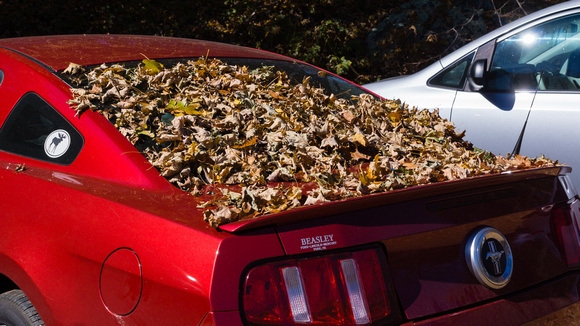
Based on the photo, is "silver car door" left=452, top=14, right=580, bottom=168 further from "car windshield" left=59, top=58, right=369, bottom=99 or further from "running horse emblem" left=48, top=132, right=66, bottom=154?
"running horse emblem" left=48, top=132, right=66, bottom=154

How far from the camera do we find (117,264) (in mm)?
1843

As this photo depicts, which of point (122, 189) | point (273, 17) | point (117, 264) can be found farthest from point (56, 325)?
point (273, 17)

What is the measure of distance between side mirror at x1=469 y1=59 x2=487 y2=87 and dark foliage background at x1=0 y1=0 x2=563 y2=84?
573cm

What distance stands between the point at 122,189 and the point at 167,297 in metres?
0.51

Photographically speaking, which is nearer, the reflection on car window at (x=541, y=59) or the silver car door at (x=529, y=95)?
the silver car door at (x=529, y=95)

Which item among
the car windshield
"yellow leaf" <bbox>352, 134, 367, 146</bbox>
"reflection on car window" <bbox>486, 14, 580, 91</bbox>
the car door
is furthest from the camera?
"reflection on car window" <bbox>486, 14, 580, 91</bbox>

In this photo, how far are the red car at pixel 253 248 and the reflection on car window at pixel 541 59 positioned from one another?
6.50 feet

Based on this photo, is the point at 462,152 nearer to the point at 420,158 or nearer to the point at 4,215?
the point at 420,158

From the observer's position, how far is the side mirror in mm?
4328

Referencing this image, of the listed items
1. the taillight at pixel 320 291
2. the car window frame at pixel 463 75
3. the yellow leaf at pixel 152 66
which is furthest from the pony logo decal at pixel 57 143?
the car window frame at pixel 463 75

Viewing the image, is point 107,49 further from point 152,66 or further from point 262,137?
point 262,137

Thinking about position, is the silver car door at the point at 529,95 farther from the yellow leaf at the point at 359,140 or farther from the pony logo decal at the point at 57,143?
the pony logo decal at the point at 57,143

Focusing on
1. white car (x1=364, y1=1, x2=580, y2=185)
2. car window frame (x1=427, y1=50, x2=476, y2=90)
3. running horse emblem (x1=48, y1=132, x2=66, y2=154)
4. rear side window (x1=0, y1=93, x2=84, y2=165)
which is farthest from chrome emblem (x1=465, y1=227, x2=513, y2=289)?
car window frame (x1=427, y1=50, x2=476, y2=90)

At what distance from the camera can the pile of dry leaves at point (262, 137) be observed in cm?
211
